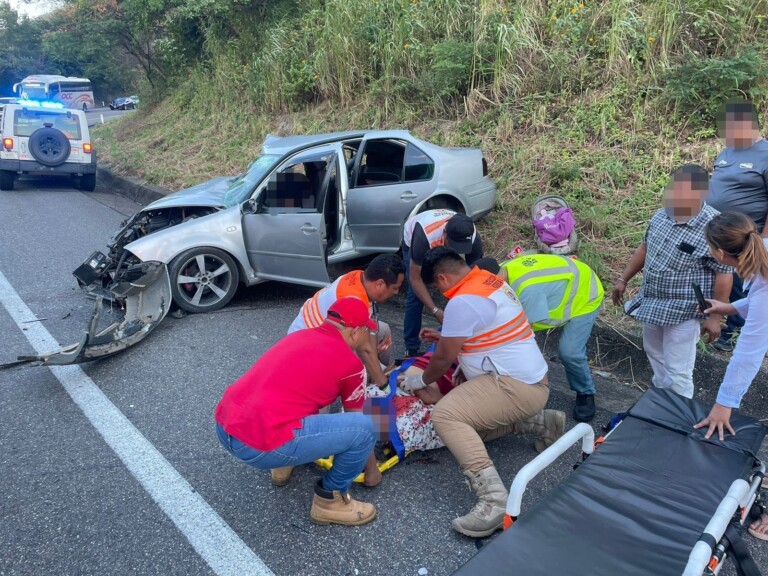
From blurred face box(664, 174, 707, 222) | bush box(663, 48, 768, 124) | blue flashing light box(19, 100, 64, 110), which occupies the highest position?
bush box(663, 48, 768, 124)

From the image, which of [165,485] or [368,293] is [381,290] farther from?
[165,485]

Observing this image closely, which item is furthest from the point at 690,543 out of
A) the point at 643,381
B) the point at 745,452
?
the point at 643,381

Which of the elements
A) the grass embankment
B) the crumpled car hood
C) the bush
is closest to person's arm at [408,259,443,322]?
the grass embankment

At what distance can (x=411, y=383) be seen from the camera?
3330 mm

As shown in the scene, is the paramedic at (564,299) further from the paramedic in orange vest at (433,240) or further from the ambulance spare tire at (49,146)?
the ambulance spare tire at (49,146)

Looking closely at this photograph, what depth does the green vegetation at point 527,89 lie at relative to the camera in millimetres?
6012

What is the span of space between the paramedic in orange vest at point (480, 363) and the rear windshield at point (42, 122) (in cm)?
1125

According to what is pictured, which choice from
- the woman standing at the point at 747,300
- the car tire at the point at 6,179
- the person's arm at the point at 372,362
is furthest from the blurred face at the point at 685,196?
the car tire at the point at 6,179

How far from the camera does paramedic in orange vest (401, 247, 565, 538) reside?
111 inches

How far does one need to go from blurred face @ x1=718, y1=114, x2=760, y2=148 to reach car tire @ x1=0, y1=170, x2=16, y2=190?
12339mm

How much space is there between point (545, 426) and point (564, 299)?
2.37 ft

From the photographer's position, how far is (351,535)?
2.70 meters

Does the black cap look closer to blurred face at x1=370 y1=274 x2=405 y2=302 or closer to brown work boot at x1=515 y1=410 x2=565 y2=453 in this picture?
blurred face at x1=370 y1=274 x2=405 y2=302

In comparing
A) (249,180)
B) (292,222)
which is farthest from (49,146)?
(292,222)
